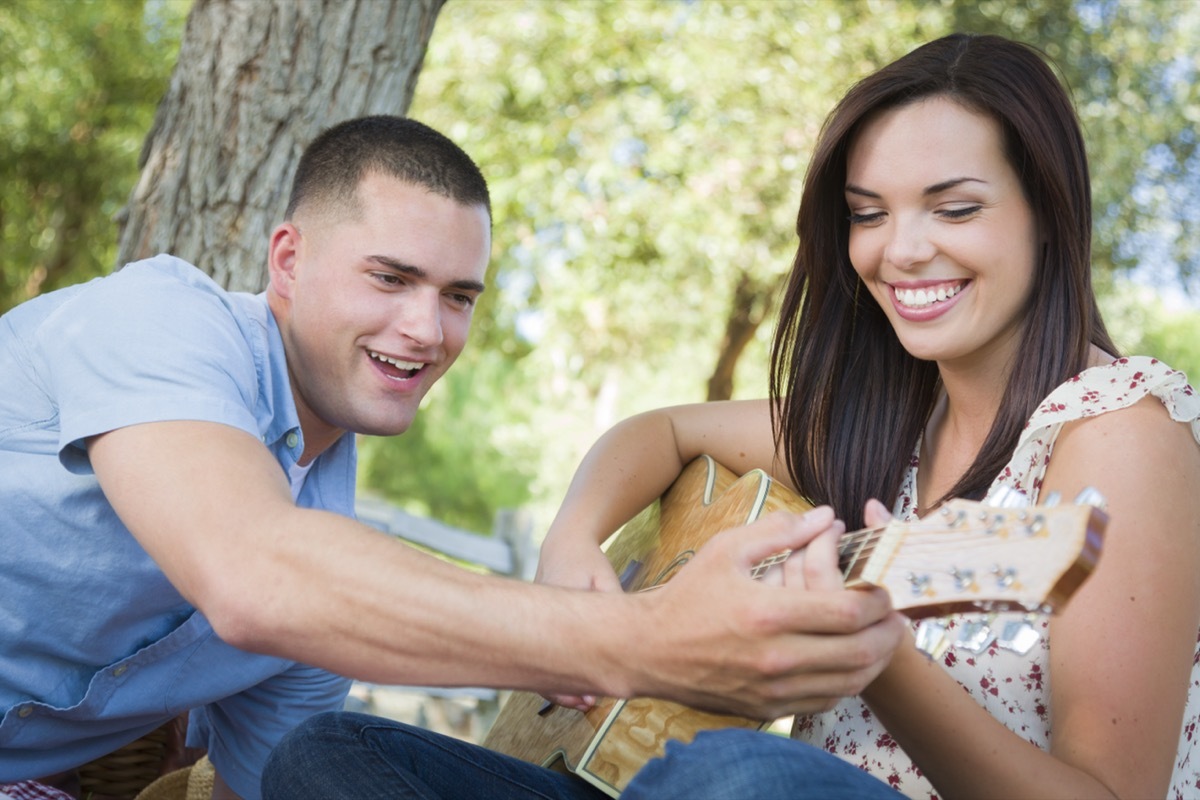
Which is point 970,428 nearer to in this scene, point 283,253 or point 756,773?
point 756,773

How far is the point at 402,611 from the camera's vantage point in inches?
64.6

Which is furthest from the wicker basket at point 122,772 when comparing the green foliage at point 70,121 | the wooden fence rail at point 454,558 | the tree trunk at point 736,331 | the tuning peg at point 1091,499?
the green foliage at point 70,121

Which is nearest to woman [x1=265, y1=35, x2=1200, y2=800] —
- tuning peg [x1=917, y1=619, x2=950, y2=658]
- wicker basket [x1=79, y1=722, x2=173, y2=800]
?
tuning peg [x1=917, y1=619, x2=950, y2=658]

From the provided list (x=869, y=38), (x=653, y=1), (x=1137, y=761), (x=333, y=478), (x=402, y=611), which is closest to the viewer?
(x=402, y=611)

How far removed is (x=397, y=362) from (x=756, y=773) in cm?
137

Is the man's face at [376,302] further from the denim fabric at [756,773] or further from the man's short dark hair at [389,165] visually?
the denim fabric at [756,773]

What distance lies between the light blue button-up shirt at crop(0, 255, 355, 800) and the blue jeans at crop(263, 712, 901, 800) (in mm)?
431

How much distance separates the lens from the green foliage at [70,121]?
12812mm

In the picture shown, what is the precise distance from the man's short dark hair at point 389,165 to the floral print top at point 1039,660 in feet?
4.07

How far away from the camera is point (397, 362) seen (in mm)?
2686

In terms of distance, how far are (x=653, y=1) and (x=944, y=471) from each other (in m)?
8.15

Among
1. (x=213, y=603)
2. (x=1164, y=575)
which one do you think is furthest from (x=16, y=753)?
(x=1164, y=575)

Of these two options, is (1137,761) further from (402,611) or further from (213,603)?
(213,603)

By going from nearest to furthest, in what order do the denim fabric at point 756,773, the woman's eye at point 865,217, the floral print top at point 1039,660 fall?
1. the denim fabric at point 756,773
2. the floral print top at point 1039,660
3. the woman's eye at point 865,217
